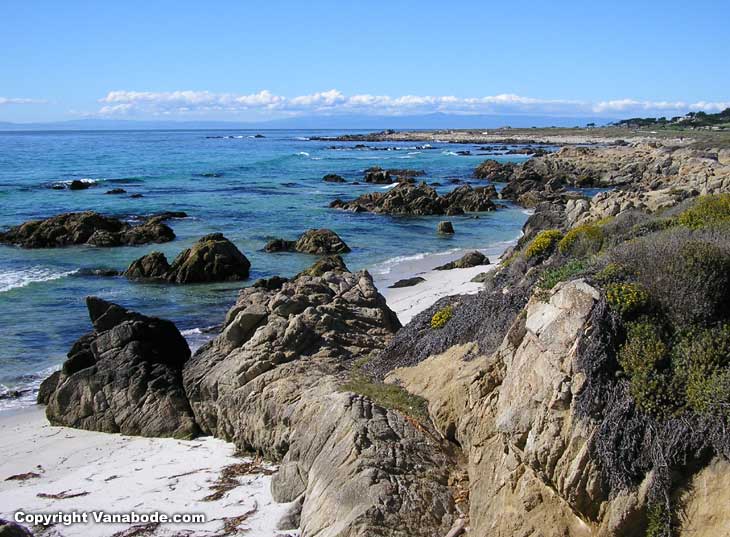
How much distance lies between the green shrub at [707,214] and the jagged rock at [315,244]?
72.1 feet

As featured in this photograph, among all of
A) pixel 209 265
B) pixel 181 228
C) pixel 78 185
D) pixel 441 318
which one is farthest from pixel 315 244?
pixel 78 185

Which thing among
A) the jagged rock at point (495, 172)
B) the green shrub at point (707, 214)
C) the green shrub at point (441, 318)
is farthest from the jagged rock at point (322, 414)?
the jagged rock at point (495, 172)

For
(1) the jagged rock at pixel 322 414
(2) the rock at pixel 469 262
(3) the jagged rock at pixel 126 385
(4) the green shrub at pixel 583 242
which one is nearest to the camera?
(1) the jagged rock at pixel 322 414

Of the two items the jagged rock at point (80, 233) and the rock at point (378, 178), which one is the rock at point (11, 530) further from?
the rock at point (378, 178)

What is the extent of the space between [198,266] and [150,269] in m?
2.07

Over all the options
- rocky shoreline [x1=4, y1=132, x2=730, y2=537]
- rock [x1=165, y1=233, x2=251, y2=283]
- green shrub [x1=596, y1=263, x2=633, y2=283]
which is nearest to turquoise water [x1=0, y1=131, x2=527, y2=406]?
rock [x1=165, y1=233, x2=251, y2=283]

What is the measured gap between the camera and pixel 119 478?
1188 centimetres

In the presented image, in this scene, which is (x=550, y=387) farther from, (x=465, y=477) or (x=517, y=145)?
(x=517, y=145)

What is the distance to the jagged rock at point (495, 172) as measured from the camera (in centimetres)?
7112

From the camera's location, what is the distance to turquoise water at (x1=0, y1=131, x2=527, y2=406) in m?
22.7

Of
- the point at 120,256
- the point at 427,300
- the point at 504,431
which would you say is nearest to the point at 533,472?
the point at 504,431

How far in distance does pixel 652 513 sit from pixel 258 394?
293 inches

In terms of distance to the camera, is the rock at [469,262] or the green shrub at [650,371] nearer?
the green shrub at [650,371]

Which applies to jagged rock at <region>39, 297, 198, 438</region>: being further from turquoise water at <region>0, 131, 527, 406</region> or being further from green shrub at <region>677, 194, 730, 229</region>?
green shrub at <region>677, 194, 730, 229</region>
